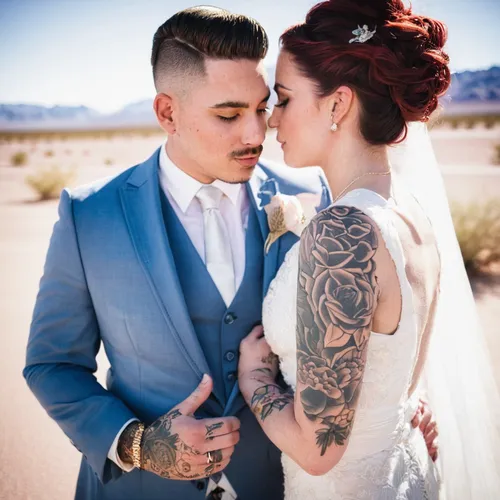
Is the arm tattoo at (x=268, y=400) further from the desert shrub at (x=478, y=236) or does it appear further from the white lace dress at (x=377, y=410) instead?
the desert shrub at (x=478, y=236)

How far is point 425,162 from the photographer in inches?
101

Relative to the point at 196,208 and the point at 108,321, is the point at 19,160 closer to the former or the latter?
the point at 196,208

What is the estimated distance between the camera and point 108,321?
1946 mm

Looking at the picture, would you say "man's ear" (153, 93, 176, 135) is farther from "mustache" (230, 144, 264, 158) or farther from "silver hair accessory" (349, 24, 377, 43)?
"silver hair accessory" (349, 24, 377, 43)

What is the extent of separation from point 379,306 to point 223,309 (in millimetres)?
690

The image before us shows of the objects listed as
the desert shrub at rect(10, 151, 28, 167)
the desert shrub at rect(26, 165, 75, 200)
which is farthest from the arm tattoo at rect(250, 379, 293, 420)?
the desert shrub at rect(10, 151, 28, 167)

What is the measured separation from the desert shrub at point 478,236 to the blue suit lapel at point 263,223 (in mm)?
6422

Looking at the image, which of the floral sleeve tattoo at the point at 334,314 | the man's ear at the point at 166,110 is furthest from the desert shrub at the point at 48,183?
the floral sleeve tattoo at the point at 334,314

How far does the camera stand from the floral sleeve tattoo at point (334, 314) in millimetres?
1397

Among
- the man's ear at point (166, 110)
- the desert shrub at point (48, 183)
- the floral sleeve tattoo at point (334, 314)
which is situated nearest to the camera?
the floral sleeve tattoo at point (334, 314)

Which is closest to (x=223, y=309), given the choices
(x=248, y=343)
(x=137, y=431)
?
(x=248, y=343)

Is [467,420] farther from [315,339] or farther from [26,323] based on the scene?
[26,323]

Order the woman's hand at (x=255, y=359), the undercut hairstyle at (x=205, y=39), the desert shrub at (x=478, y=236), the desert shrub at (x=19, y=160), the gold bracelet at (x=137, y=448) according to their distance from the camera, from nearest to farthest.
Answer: the gold bracelet at (x=137, y=448)
the woman's hand at (x=255, y=359)
the undercut hairstyle at (x=205, y=39)
the desert shrub at (x=478, y=236)
the desert shrub at (x=19, y=160)

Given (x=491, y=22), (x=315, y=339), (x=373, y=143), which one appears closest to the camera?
(x=315, y=339)
